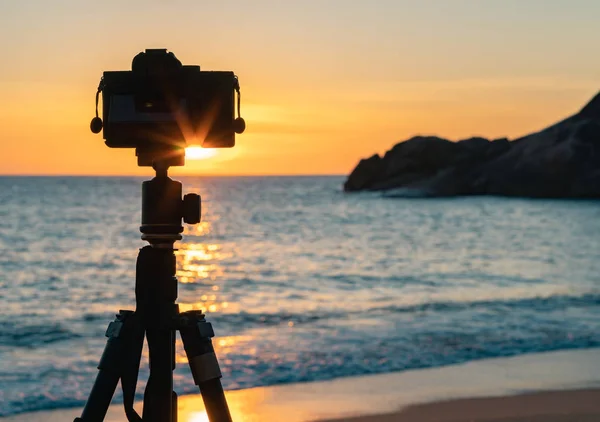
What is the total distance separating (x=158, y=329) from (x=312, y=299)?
10.6 meters

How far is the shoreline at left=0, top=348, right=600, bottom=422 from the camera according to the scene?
614 cm

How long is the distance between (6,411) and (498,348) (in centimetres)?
461

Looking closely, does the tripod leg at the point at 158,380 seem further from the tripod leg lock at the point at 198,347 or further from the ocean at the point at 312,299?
the ocean at the point at 312,299

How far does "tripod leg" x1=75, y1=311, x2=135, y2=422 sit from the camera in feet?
2.00

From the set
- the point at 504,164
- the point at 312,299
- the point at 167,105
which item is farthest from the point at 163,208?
the point at 504,164

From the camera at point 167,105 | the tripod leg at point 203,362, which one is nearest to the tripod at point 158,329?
the tripod leg at point 203,362

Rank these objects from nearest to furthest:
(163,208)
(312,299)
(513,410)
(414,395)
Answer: (163,208) < (513,410) < (414,395) < (312,299)

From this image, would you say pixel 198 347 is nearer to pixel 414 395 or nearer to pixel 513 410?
pixel 513 410

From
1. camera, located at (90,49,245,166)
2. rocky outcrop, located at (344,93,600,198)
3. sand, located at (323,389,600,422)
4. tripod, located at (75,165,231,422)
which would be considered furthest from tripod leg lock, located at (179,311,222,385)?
rocky outcrop, located at (344,93,600,198)

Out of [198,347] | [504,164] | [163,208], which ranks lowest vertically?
[198,347]

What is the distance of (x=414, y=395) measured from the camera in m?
6.72

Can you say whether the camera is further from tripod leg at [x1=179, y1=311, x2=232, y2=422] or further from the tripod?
tripod leg at [x1=179, y1=311, x2=232, y2=422]

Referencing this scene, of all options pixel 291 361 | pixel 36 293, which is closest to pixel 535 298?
pixel 291 361

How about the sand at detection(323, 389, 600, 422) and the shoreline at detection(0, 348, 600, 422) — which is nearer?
the sand at detection(323, 389, 600, 422)
